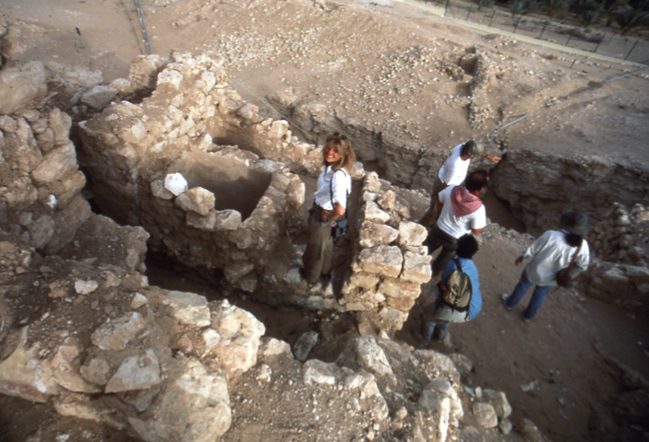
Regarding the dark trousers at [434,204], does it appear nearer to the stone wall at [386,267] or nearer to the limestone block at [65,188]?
the stone wall at [386,267]

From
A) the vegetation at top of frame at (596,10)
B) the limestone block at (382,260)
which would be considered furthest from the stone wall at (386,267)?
the vegetation at top of frame at (596,10)

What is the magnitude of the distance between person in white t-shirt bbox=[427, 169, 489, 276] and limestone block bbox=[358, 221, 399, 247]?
26.1 inches

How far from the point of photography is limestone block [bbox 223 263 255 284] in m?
4.04

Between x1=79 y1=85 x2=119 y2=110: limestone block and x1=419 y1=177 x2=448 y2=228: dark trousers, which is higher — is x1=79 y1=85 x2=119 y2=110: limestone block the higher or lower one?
the higher one

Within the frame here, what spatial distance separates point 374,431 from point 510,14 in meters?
20.6

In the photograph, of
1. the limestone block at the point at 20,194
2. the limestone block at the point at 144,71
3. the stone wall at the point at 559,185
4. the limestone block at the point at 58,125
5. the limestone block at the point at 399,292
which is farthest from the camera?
the stone wall at the point at 559,185

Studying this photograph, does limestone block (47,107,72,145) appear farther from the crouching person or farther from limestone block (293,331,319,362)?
the crouching person

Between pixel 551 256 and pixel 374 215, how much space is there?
1863 mm

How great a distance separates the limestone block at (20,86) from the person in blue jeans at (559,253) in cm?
515

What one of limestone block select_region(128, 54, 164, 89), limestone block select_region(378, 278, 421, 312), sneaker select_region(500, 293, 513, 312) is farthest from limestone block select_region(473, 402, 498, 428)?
limestone block select_region(128, 54, 164, 89)

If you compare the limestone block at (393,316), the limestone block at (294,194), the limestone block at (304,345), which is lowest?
the limestone block at (304,345)

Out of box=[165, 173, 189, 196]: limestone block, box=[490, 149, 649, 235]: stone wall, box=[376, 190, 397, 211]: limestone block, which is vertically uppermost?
box=[165, 173, 189, 196]: limestone block

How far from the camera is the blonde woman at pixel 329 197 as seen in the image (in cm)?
290

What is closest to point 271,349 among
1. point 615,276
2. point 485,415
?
point 485,415
